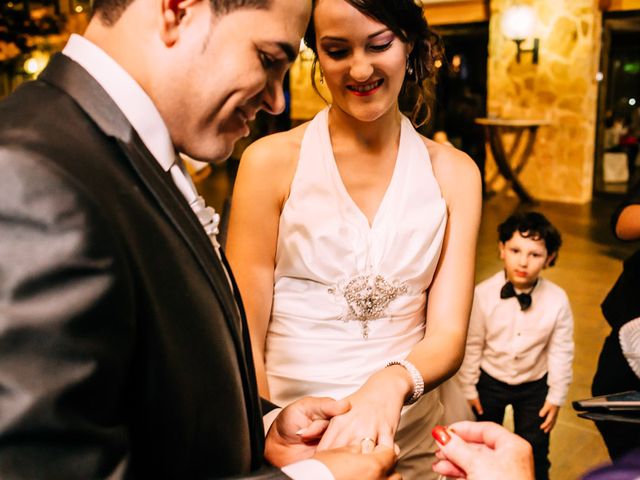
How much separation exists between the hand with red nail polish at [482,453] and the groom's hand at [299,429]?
23cm

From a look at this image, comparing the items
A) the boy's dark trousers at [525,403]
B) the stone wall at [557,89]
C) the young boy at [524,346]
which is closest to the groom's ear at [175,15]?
the young boy at [524,346]

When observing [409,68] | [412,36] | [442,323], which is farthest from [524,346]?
[412,36]

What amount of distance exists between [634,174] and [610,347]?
339 inches

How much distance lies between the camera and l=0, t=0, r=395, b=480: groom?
0.65 metres

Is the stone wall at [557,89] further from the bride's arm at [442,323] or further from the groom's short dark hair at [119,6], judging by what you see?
the groom's short dark hair at [119,6]

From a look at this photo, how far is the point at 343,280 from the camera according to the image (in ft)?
5.66

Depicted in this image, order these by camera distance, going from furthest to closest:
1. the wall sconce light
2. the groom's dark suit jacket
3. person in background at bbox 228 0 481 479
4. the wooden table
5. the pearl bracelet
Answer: the wooden table, the wall sconce light, person in background at bbox 228 0 481 479, the pearl bracelet, the groom's dark suit jacket

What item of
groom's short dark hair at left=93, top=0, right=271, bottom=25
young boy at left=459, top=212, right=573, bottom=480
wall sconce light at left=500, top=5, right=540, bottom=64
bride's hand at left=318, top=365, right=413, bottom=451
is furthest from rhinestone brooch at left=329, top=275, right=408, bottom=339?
wall sconce light at left=500, top=5, right=540, bottom=64

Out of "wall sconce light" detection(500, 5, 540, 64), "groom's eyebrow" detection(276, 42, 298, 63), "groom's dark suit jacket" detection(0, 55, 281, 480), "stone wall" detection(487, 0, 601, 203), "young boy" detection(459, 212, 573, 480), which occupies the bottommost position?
"young boy" detection(459, 212, 573, 480)

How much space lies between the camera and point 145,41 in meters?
0.87

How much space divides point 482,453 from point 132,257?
2.61 ft

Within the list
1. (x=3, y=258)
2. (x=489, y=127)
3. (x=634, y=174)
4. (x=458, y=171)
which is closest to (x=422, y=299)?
(x=458, y=171)

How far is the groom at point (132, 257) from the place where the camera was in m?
0.65

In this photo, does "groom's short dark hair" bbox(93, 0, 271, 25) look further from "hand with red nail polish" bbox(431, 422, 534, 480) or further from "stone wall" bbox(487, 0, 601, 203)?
"stone wall" bbox(487, 0, 601, 203)
